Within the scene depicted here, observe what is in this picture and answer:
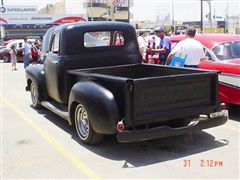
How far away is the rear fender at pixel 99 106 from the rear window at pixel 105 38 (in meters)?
1.74

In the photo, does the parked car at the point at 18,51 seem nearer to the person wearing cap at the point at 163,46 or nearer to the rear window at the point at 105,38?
the person wearing cap at the point at 163,46

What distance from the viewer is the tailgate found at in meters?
5.19

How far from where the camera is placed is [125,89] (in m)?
5.10

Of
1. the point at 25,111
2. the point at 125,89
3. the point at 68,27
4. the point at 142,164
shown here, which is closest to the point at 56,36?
the point at 68,27

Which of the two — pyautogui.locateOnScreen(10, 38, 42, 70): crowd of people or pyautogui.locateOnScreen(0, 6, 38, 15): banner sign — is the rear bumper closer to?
pyautogui.locateOnScreen(10, 38, 42, 70): crowd of people

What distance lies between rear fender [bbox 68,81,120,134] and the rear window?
1.74m

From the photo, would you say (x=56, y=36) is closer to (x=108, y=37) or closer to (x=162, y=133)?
(x=108, y=37)

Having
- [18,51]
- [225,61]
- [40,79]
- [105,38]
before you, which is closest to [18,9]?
[18,51]

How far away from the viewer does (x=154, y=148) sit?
5723 mm

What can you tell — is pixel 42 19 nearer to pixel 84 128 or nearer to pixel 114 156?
pixel 84 128

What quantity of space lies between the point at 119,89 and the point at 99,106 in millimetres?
357

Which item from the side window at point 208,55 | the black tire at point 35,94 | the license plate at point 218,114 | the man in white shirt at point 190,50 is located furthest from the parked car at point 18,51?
the license plate at point 218,114

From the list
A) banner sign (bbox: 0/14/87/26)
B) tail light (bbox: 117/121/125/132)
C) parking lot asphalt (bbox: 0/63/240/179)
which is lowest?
parking lot asphalt (bbox: 0/63/240/179)

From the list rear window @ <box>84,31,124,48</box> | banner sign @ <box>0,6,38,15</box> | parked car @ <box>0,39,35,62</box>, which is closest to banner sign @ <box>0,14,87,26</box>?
banner sign @ <box>0,6,38,15</box>
